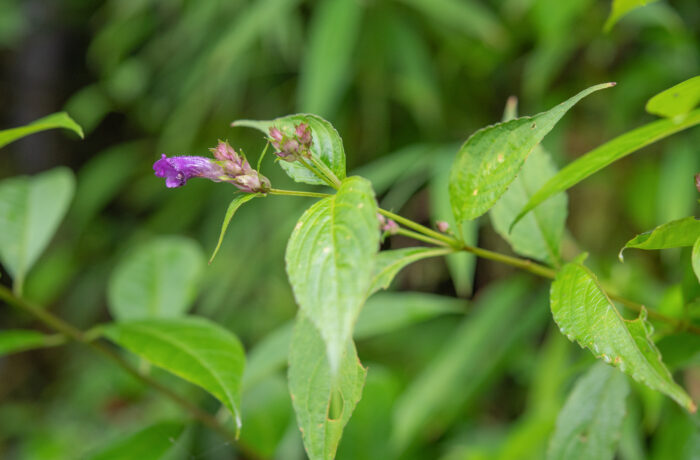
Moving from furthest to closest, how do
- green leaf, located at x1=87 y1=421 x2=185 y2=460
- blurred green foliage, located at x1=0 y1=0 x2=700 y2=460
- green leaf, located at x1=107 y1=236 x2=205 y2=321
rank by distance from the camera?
1. blurred green foliage, located at x1=0 y1=0 x2=700 y2=460
2. green leaf, located at x1=107 y1=236 x2=205 y2=321
3. green leaf, located at x1=87 y1=421 x2=185 y2=460

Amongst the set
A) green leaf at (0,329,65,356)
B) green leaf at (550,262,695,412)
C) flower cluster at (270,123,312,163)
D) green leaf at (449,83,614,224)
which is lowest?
green leaf at (0,329,65,356)

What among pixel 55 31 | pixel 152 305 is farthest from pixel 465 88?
pixel 55 31

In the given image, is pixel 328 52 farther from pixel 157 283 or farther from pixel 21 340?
pixel 21 340

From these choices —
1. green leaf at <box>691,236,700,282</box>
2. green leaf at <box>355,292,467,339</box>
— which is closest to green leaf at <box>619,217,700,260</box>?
green leaf at <box>691,236,700,282</box>

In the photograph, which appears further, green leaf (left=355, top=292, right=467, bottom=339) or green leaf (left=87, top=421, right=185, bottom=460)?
green leaf (left=355, top=292, right=467, bottom=339)

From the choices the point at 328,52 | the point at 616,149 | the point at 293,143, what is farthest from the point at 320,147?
the point at 328,52

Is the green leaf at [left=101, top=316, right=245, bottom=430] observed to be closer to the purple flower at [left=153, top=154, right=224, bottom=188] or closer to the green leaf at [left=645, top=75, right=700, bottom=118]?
the purple flower at [left=153, top=154, right=224, bottom=188]
